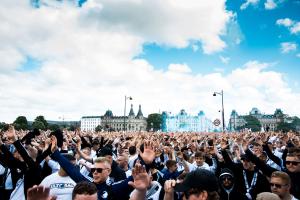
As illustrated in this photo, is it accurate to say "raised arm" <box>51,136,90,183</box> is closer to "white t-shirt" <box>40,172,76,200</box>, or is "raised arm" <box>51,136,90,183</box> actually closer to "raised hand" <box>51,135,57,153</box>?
"raised hand" <box>51,135,57,153</box>

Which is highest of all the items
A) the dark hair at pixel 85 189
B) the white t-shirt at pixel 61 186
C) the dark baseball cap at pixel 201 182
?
the dark baseball cap at pixel 201 182

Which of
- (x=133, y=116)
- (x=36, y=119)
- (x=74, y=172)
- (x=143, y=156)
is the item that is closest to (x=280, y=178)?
(x=143, y=156)

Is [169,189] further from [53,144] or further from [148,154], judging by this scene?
[53,144]

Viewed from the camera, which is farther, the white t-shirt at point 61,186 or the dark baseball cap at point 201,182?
the white t-shirt at point 61,186

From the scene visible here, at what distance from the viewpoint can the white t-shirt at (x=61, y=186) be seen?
15.4 feet

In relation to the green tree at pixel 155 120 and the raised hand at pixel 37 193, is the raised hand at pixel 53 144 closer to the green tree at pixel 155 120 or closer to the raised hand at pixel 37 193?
the raised hand at pixel 37 193

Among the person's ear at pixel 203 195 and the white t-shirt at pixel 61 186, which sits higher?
the person's ear at pixel 203 195

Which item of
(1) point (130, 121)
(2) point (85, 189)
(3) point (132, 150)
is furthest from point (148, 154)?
(1) point (130, 121)

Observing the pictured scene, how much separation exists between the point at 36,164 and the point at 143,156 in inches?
104

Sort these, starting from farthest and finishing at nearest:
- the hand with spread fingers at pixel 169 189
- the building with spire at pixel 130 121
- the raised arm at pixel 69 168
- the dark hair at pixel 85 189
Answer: the building with spire at pixel 130 121 → the raised arm at pixel 69 168 → the dark hair at pixel 85 189 → the hand with spread fingers at pixel 169 189

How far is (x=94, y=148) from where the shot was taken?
12.0m

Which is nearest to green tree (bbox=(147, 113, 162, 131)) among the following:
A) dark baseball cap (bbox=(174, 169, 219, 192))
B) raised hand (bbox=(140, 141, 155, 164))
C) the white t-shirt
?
the white t-shirt

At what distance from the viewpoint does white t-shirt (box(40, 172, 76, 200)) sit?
15.4 ft

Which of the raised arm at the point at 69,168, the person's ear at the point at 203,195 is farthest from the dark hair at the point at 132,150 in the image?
the person's ear at the point at 203,195
